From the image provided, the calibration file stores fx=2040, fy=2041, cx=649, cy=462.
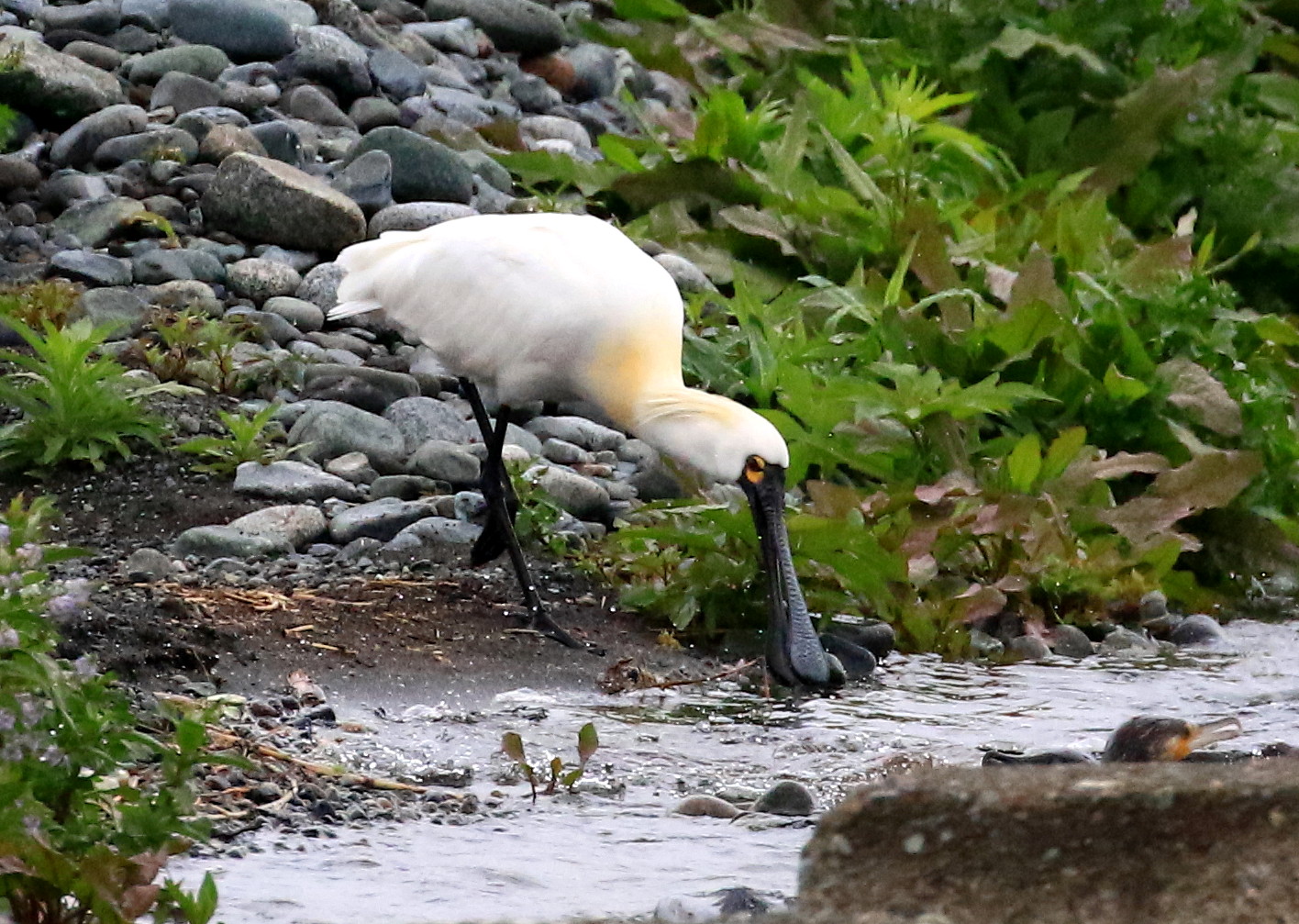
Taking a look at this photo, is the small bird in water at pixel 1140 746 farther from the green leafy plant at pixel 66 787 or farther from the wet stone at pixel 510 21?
the wet stone at pixel 510 21

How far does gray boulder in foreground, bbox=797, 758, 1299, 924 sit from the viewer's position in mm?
1968

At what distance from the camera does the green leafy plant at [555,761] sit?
3.88 metres

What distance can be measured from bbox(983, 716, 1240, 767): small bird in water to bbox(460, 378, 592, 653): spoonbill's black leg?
1231mm

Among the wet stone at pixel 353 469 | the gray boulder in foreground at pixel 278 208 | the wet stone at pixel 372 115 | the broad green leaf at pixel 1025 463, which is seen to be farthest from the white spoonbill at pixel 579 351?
the wet stone at pixel 372 115

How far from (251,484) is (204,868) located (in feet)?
7.77

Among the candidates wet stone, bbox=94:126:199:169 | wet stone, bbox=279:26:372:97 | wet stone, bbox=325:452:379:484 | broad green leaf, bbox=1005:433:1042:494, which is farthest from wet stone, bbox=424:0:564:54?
broad green leaf, bbox=1005:433:1042:494

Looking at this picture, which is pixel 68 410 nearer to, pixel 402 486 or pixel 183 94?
pixel 402 486

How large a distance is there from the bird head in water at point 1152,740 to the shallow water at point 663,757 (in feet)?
0.92

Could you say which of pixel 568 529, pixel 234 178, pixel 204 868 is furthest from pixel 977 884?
pixel 234 178

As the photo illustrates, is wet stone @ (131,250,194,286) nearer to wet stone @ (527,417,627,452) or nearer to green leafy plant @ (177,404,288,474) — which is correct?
green leafy plant @ (177,404,288,474)

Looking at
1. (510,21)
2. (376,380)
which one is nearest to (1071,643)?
(376,380)

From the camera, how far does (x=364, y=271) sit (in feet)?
19.0

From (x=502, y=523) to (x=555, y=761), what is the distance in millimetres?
1380

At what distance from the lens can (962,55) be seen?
8742 millimetres
